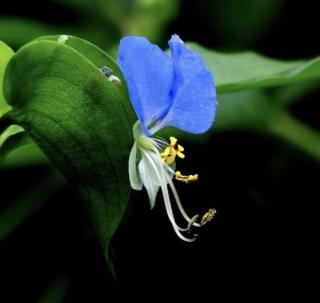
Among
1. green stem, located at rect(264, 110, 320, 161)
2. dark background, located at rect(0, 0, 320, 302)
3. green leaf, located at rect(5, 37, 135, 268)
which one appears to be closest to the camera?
green leaf, located at rect(5, 37, 135, 268)

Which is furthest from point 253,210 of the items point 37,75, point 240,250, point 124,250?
point 37,75

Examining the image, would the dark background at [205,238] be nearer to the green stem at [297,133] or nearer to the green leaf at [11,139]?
the green stem at [297,133]

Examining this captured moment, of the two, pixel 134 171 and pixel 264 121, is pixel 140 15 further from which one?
pixel 134 171

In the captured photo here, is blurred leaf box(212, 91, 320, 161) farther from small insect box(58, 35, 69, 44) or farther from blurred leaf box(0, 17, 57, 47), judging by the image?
small insect box(58, 35, 69, 44)

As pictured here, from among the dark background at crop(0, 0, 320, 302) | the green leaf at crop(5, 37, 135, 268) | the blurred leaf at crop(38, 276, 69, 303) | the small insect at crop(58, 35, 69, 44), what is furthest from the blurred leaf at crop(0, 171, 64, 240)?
the small insect at crop(58, 35, 69, 44)

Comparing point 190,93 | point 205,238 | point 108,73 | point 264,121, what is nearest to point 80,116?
point 108,73

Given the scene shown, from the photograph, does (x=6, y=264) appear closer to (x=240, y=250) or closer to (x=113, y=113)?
(x=240, y=250)
